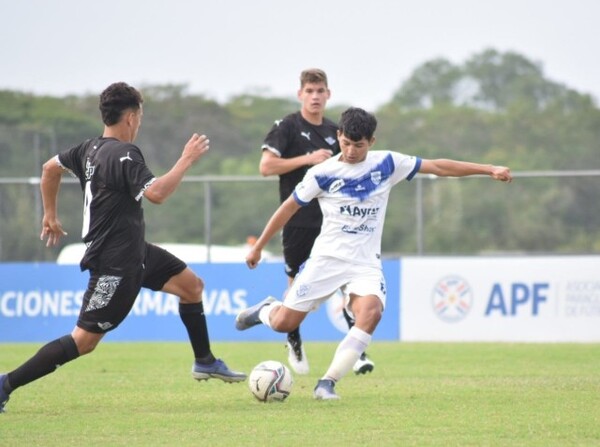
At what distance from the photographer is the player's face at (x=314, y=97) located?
444 inches

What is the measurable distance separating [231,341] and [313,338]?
110 centimetres

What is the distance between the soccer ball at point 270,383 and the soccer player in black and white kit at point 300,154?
1940mm

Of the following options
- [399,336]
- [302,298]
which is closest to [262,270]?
[399,336]

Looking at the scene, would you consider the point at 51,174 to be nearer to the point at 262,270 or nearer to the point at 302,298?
the point at 302,298

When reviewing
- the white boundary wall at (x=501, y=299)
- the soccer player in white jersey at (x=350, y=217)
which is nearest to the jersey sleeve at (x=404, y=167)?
the soccer player in white jersey at (x=350, y=217)

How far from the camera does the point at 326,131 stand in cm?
1148

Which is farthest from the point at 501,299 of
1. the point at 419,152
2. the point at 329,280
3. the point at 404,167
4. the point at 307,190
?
the point at 419,152

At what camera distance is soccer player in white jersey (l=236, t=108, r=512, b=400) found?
9195 mm

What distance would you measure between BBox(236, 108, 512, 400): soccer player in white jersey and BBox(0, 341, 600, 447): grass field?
756 mm

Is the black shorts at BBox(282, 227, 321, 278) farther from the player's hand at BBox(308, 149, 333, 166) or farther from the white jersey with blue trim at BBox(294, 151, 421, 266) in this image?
the white jersey with blue trim at BBox(294, 151, 421, 266)

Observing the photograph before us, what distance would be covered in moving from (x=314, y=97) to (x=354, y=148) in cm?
225

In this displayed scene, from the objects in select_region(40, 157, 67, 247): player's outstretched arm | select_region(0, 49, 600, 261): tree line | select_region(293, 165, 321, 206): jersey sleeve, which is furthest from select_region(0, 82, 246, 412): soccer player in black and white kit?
select_region(0, 49, 600, 261): tree line

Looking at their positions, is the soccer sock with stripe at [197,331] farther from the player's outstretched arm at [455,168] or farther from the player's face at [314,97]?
the player's face at [314,97]

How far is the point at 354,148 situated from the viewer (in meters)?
9.13
